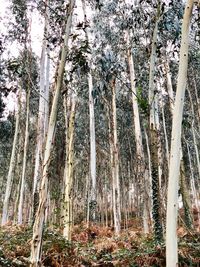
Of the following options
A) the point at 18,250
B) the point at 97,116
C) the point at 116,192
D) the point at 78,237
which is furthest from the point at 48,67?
the point at 97,116

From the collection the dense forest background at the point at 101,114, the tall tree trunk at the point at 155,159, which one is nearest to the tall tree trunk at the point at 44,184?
the dense forest background at the point at 101,114

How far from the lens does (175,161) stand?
359cm

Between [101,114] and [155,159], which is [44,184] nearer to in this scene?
[155,159]

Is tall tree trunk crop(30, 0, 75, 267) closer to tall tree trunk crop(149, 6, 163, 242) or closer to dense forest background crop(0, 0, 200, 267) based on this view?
dense forest background crop(0, 0, 200, 267)

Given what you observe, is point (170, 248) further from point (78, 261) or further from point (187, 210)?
point (187, 210)

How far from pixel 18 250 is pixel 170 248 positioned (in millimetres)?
3653

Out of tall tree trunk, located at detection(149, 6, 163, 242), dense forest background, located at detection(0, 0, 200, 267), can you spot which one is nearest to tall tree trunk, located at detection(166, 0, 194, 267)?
dense forest background, located at detection(0, 0, 200, 267)

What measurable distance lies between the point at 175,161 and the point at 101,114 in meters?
19.5

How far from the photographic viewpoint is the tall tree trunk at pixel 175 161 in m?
3.34

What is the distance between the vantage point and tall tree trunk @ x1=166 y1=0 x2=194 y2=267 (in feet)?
11.0

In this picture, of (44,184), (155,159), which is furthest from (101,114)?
(44,184)

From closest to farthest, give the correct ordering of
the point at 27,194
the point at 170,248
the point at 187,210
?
the point at 170,248
the point at 187,210
the point at 27,194

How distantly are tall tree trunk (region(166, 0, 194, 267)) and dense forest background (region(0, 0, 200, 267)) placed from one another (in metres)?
0.01

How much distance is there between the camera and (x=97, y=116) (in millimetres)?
22219
